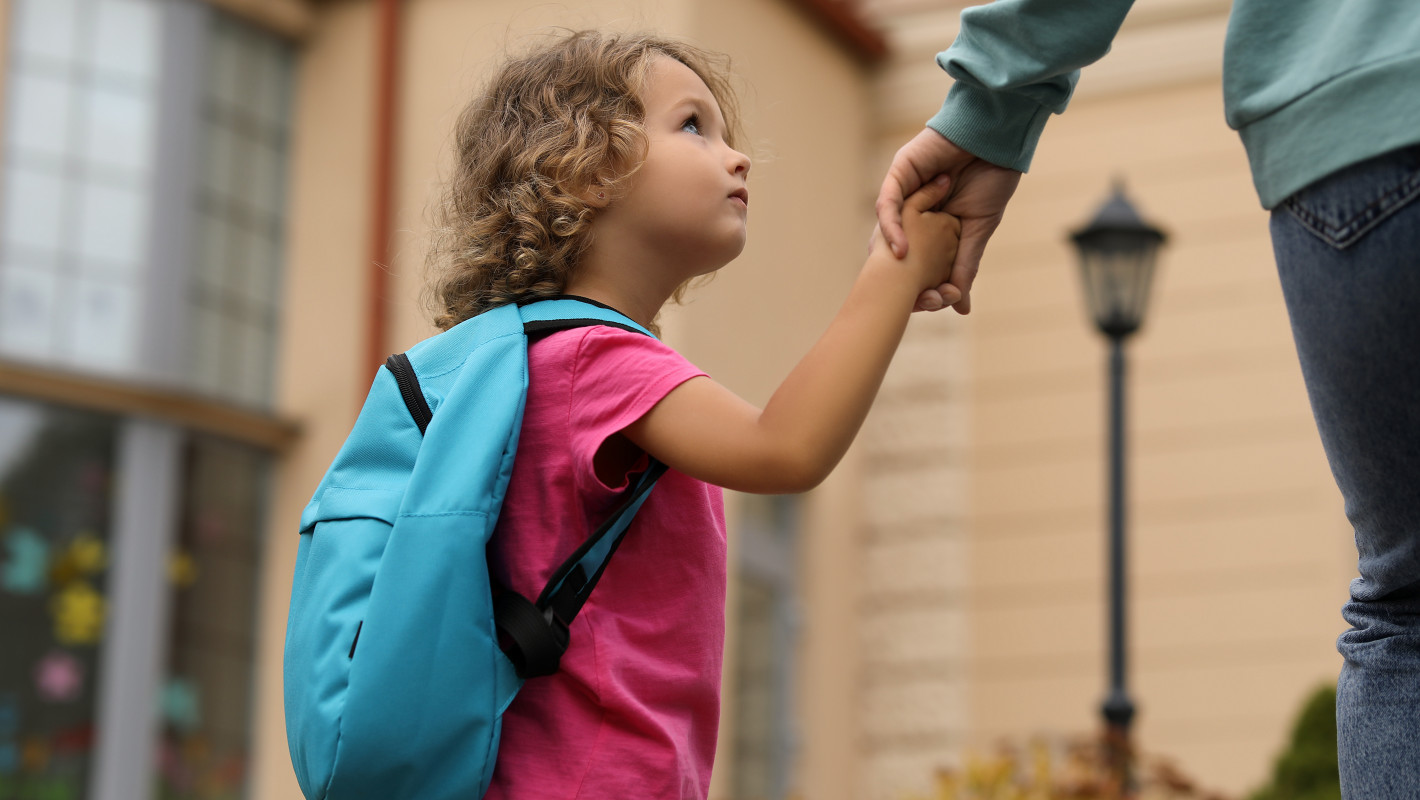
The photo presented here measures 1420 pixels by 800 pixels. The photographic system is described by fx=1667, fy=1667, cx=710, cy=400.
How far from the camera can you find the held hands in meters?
1.92

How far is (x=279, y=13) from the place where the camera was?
862 cm

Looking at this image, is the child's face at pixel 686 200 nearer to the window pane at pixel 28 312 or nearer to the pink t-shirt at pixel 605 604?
the pink t-shirt at pixel 605 604

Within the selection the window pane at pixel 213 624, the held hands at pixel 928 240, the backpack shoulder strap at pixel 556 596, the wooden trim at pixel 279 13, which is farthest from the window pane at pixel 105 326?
the held hands at pixel 928 240

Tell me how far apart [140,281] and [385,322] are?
1.16 meters

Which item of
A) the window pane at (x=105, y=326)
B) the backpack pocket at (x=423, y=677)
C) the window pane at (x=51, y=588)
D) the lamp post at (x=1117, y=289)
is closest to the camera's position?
the backpack pocket at (x=423, y=677)

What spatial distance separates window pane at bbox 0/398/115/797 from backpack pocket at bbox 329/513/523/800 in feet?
20.0

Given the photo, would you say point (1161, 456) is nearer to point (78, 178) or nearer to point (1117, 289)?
point (1117, 289)

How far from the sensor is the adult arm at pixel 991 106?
197 cm

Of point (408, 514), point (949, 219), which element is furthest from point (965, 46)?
point (408, 514)

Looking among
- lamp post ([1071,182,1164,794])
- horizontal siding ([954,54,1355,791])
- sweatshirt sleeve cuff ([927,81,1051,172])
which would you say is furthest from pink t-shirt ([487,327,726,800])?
horizontal siding ([954,54,1355,791])

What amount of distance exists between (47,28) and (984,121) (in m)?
6.75

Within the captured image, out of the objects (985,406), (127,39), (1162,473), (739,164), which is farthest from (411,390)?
(985,406)

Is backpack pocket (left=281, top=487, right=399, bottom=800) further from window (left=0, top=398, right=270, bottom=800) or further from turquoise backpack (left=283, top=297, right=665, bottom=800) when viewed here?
window (left=0, top=398, right=270, bottom=800)

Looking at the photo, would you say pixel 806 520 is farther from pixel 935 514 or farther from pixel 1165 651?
pixel 1165 651
